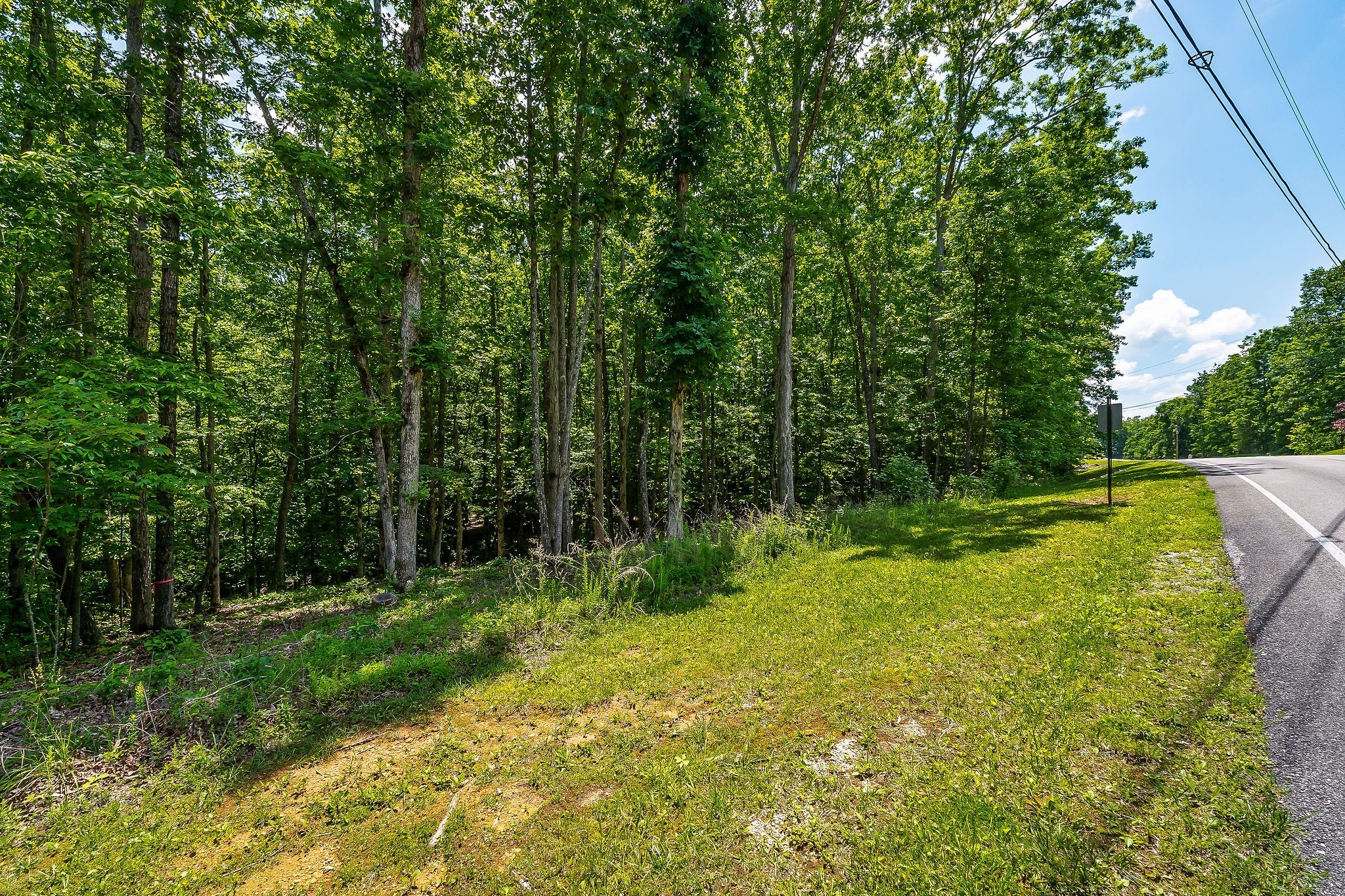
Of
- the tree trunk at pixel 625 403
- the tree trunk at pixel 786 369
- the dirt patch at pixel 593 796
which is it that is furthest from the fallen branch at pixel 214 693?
the tree trunk at pixel 625 403

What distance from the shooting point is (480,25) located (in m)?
10.2

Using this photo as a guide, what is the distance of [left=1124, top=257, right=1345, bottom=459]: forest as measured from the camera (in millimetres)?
31781

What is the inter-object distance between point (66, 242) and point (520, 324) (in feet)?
40.6

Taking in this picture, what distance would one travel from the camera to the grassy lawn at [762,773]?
2246 mm

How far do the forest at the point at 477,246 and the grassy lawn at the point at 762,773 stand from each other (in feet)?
12.3

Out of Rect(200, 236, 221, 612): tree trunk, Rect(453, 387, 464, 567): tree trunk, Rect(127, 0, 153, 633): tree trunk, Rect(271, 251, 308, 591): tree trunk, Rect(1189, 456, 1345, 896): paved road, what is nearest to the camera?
Rect(1189, 456, 1345, 896): paved road

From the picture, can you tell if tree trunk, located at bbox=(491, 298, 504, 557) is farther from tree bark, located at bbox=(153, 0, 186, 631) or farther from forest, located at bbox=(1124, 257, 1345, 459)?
forest, located at bbox=(1124, 257, 1345, 459)

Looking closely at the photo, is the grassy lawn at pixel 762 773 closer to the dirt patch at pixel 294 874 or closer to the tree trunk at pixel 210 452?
the dirt patch at pixel 294 874

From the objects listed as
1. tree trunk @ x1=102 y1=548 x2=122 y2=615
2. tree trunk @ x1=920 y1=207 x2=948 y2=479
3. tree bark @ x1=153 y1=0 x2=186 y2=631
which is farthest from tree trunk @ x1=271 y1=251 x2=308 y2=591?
tree trunk @ x1=920 y1=207 x2=948 y2=479

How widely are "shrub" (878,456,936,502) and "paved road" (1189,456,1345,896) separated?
591cm

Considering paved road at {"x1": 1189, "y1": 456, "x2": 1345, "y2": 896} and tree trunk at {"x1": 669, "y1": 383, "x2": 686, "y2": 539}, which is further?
tree trunk at {"x1": 669, "y1": 383, "x2": 686, "y2": 539}

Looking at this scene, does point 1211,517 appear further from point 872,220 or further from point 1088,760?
point 872,220

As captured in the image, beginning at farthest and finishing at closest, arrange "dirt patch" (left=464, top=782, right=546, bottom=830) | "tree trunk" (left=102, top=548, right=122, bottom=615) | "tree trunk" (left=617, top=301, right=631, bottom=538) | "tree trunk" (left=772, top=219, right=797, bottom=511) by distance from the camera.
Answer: "tree trunk" (left=617, top=301, right=631, bottom=538) < "tree trunk" (left=102, top=548, right=122, bottom=615) < "tree trunk" (left=772, top=219, right=797, bottom=511) < "dirt patch" (left=464, top=782, right=546, bottom=830)

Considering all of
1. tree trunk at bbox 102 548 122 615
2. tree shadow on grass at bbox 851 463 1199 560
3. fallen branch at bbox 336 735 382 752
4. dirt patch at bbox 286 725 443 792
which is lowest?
tree trunk at bbox 102 548 122 615
